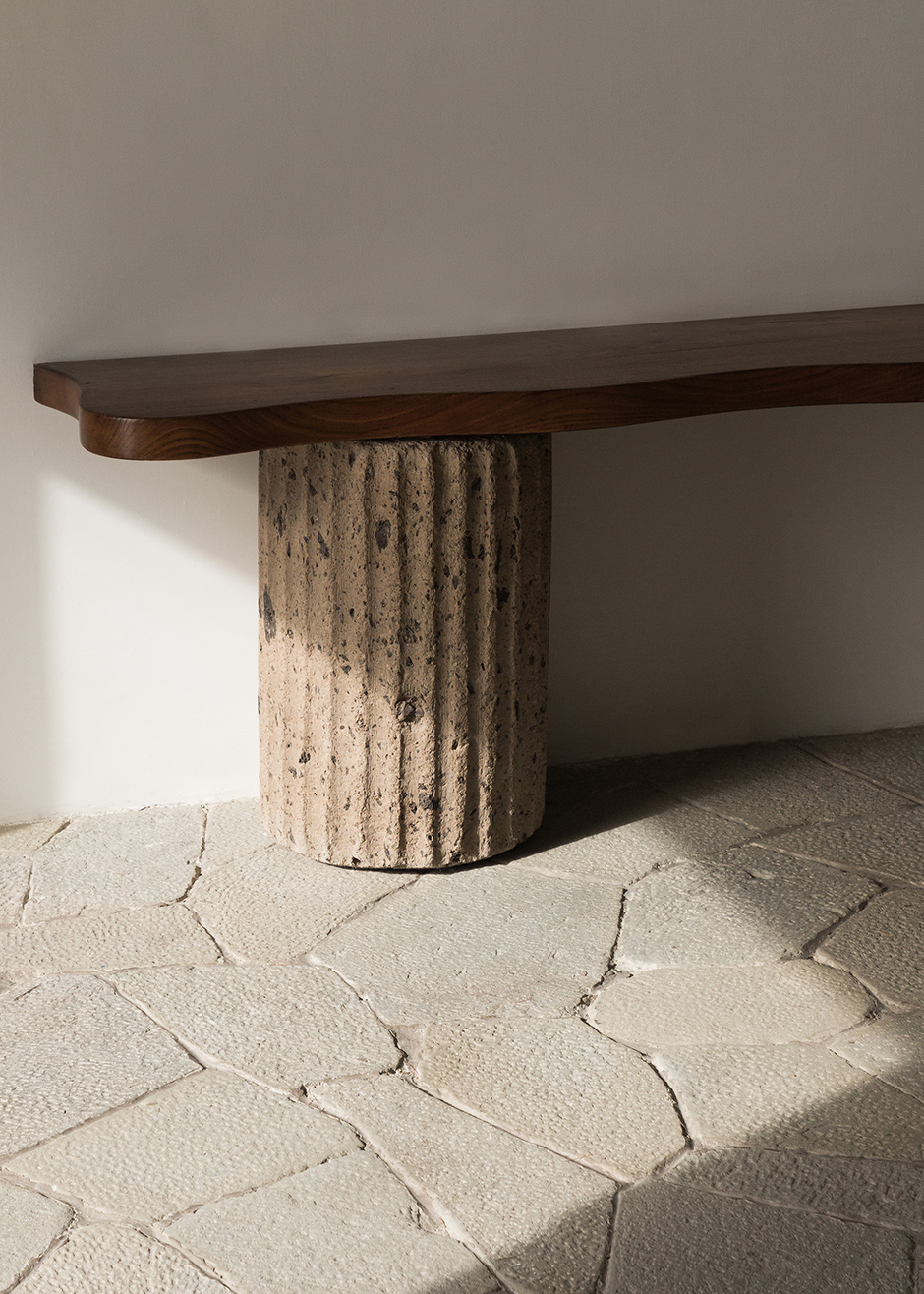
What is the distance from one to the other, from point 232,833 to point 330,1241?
1.28m

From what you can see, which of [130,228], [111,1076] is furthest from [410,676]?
[130,228]

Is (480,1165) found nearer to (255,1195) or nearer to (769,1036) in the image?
(255,1195)

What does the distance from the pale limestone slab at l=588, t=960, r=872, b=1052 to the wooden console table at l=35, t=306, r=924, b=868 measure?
21.7 inches

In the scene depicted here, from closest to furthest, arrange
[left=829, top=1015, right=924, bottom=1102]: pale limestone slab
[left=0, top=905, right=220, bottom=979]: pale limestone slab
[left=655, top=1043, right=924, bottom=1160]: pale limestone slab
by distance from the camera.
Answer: [left=655, top=1043, right=924, bottom=1160]: pale limestone slab
[left=829, top=1015, right=924, bottom=1102]: pale limestone slab
[left=0, top=905, right=220, bottom=979]: pale limestone slab

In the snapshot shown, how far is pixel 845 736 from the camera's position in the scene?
133 inches

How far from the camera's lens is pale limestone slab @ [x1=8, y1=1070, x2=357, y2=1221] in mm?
1665

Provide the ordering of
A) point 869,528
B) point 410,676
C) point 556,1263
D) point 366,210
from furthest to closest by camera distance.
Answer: point 869,528, point 366,210, point 410,676, point 556,1263

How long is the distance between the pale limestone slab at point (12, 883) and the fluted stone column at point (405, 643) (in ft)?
1.74

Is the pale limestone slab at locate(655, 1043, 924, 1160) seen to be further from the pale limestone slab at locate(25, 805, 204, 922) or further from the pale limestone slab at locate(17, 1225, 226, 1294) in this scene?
the pale limestone slab at locate(25, 805, 204, 922)

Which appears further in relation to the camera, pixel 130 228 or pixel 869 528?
pixel 869 528

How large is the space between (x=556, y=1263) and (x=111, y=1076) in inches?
29.6

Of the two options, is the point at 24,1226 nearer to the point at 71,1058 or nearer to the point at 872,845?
the point at 71,1058

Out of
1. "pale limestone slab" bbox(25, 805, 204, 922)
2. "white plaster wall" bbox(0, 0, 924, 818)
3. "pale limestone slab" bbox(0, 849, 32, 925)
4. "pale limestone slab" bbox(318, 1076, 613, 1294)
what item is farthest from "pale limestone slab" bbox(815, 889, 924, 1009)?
"pale limestone slab" bbox(0, 849, 32, 925)

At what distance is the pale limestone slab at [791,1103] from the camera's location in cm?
175
